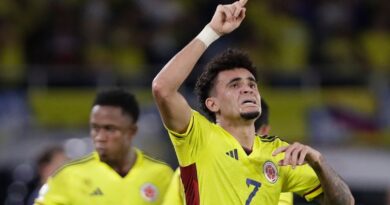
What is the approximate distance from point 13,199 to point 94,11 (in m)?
3.68

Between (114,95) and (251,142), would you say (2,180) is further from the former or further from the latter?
(251,142)

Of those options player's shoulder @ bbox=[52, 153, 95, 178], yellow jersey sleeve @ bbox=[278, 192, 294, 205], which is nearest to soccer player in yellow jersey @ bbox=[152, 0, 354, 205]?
yellow jersey sleeve @ bbox=[278, 192, 294, 205]

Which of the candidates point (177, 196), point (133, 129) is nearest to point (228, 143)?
point (177, 196)

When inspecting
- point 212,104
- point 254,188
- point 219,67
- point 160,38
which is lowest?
point 160,38

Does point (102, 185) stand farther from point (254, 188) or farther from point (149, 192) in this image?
point (254, 188)

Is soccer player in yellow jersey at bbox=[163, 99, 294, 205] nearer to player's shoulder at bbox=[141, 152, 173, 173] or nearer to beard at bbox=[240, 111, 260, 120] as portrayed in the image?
player's shoulder at bbox=[141, 152, 173, 173]

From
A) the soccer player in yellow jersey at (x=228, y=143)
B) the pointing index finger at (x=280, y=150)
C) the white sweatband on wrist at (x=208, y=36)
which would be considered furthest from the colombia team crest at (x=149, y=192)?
the white sweatband on wrist at (x=208, y=36)

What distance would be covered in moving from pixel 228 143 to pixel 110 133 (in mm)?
1574

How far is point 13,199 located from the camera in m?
12.8

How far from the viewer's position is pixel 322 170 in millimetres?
6027

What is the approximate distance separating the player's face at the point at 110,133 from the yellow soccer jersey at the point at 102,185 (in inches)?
4.1

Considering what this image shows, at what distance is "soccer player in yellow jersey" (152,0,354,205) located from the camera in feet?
18.9

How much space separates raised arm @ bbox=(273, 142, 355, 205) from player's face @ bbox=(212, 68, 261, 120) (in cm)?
30

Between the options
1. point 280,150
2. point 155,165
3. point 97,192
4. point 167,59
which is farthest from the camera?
point 167,59
